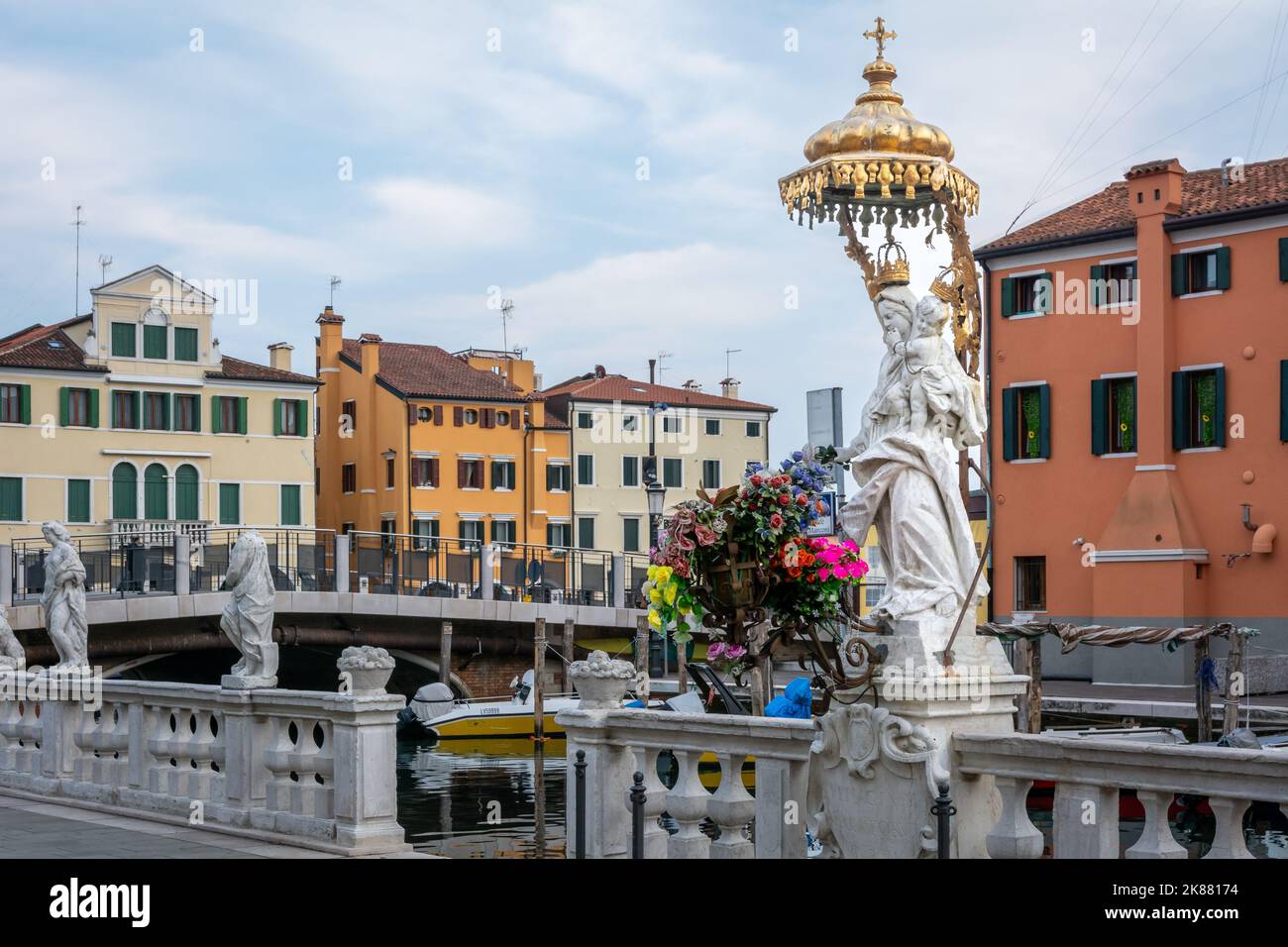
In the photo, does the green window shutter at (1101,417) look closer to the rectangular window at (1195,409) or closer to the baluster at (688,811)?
the rectangular window at (1195,409)

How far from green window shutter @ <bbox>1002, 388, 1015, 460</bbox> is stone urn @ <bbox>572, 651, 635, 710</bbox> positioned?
27.6 metres

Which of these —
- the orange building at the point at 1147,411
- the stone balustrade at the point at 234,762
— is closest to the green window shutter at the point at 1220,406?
the orange building at the point at 1147,411

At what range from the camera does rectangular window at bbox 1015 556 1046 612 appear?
34.0m

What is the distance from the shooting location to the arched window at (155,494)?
146ft

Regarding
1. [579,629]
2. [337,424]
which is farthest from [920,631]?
[337,424]

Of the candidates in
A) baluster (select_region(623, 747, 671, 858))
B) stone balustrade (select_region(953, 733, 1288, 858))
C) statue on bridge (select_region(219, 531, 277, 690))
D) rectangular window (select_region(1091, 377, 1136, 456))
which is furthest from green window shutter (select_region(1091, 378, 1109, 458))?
stone balustrade (select_region(953, 733, 1288, 858))

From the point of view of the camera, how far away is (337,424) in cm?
5416

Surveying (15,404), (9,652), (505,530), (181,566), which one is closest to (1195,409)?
(181,566)

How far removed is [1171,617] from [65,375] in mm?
29127

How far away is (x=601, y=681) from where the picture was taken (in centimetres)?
800

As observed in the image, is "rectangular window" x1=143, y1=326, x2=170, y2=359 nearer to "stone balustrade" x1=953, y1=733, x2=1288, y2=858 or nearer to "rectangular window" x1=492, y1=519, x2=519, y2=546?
"rectangular window" x1=492, y1=519, x2=519, y2=546

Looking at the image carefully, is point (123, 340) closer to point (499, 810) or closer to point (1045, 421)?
point (1045, 421)

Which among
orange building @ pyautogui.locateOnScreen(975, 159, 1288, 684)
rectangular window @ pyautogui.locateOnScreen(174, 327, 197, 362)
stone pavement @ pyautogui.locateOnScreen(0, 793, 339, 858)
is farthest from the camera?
rectangular window @ pyautogui.locateOnScreen(174, 327, 197, 362)
